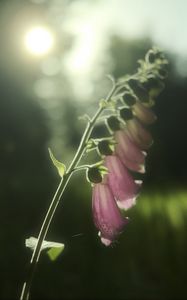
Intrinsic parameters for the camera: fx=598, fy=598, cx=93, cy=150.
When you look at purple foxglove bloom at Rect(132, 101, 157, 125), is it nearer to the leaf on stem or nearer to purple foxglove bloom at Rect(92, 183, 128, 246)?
purple foxglove bloom at Rect(92, 183, 128, 246)

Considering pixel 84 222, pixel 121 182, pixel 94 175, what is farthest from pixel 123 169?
pixel 84 222

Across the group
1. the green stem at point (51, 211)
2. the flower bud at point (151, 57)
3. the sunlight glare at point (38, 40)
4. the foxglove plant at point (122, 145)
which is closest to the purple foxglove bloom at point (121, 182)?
the foxglove plant at point (122, 145)

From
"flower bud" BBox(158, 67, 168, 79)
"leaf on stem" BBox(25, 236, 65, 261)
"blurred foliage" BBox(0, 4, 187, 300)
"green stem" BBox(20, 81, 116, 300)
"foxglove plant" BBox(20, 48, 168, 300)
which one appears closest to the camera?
"green stem" BBox(20, 81, 116, 300)

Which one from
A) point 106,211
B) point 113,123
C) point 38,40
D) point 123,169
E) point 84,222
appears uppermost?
point 113,123

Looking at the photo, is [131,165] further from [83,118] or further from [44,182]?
[44,182]

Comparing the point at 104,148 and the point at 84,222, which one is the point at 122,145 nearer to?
the point at 104,148

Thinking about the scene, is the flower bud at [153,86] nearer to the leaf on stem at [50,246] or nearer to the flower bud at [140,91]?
the flower bud at [140,91]

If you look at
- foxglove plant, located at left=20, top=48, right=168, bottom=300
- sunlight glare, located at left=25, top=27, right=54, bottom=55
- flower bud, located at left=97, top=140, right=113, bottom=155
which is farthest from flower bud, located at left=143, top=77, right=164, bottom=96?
sunlight glare, located at left=25, top=27, right=54, bottom=55
